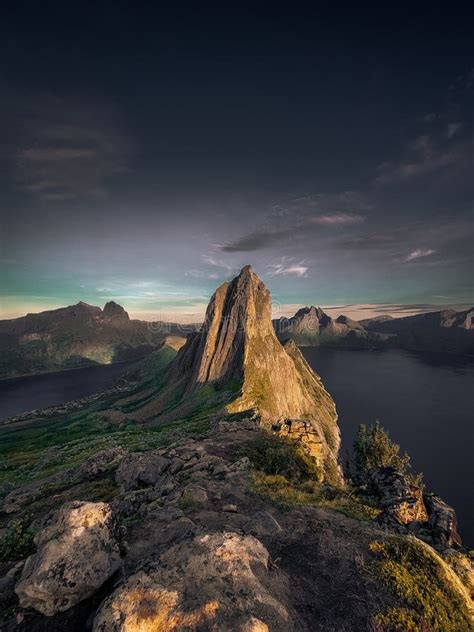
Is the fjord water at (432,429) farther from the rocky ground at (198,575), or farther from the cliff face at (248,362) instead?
the rocky ground at (198,575)

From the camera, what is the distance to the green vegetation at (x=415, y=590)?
27.4 feet

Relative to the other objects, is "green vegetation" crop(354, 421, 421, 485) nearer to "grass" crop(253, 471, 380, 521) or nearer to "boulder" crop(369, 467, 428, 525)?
"boulder" crop(369, 467, 428, 525)

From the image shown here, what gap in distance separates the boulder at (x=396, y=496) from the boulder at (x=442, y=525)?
0.63 meters

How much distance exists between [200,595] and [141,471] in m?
19.7

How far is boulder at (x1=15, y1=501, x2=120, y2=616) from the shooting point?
8266mm

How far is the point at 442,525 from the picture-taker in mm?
19922

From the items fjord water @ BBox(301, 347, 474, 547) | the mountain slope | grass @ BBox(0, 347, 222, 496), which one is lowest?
fjord water @ BBox(301, 347, 474, 547)

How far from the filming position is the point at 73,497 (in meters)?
24.6

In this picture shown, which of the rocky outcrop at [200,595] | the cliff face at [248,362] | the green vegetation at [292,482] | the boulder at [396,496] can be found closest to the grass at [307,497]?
the green vegetation at [292,482]

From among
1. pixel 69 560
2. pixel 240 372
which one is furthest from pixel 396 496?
pixel 240 372

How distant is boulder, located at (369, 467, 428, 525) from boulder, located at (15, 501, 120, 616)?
1539cm

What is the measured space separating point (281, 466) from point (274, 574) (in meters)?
15.9

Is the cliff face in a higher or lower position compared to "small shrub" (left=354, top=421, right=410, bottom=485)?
higher

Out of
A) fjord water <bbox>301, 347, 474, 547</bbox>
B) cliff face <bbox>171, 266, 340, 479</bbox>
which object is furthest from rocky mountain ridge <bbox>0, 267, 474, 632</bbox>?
fjord water <bbox>301, 347, 474, 547</bbox>
